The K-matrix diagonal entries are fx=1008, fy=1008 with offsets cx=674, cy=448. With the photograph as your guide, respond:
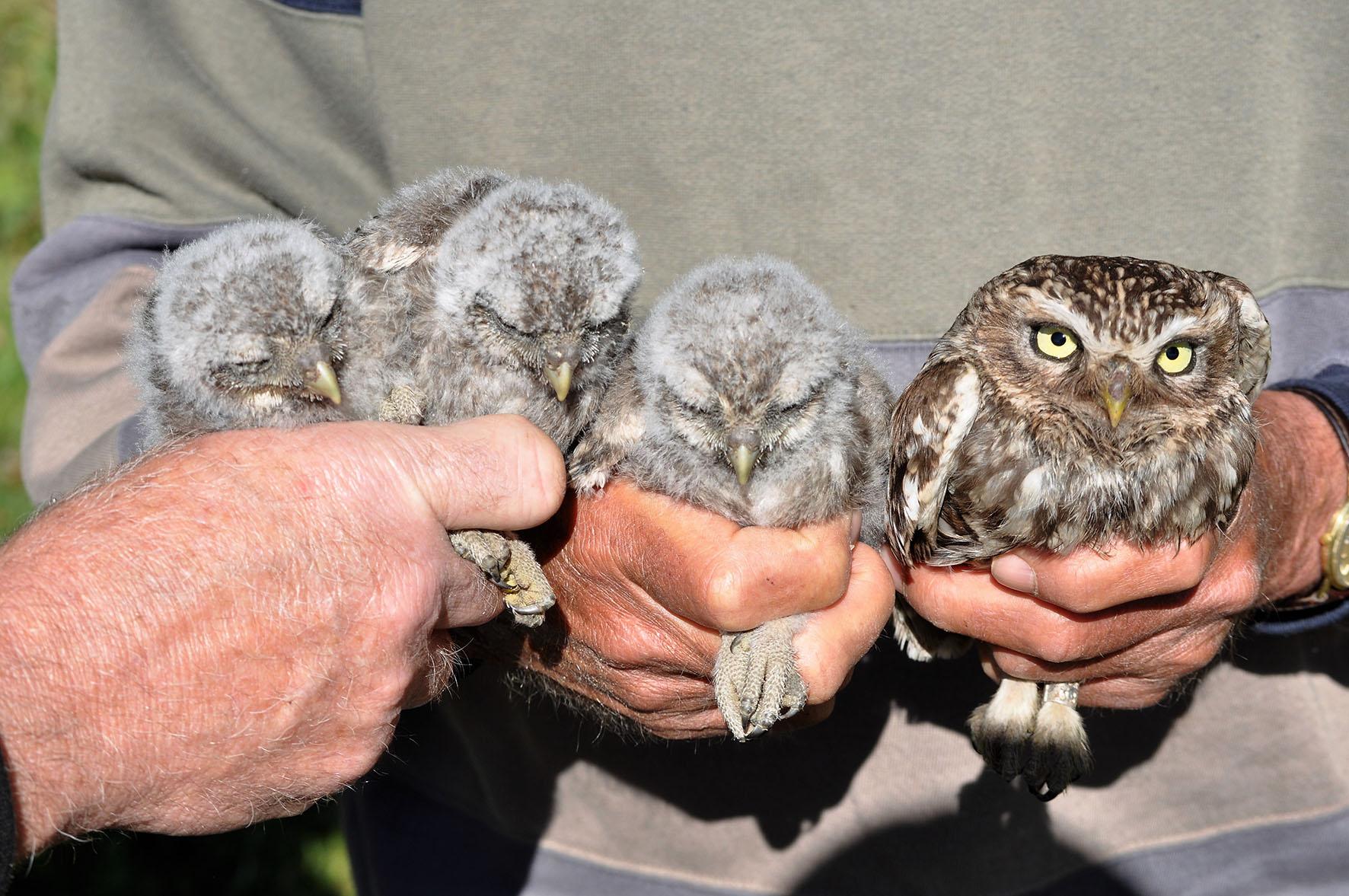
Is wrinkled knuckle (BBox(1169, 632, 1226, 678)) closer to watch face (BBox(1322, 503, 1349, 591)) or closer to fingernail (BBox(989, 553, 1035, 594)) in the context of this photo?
watch face (BBox(1322, 503, 1349, 591))

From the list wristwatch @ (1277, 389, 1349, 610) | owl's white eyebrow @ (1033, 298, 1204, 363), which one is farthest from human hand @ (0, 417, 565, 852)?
wristwatch @ (1277, 389, 1349, 610)

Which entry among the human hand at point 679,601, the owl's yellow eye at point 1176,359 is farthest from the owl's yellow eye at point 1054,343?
the human hand at point 679,601

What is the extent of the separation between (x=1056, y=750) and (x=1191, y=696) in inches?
33.6

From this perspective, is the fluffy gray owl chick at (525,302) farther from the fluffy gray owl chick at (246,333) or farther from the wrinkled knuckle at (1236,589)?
the wrinkled knuckle at (1236,589)

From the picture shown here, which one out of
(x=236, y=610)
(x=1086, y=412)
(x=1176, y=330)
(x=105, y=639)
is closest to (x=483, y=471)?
(x=236, y=610)

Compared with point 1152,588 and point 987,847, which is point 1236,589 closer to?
point 1152,588

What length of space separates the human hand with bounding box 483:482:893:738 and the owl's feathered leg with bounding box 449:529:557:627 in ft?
1.25

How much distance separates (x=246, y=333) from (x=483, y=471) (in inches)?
29.2

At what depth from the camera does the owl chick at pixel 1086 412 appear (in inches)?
112

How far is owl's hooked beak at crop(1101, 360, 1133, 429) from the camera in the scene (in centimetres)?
282

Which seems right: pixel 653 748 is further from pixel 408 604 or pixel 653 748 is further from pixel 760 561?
pixel 408 604

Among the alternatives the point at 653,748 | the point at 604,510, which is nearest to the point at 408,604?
the point at 604,510

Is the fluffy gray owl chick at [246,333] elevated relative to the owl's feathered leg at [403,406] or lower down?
elevated

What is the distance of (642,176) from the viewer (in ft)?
11.7
